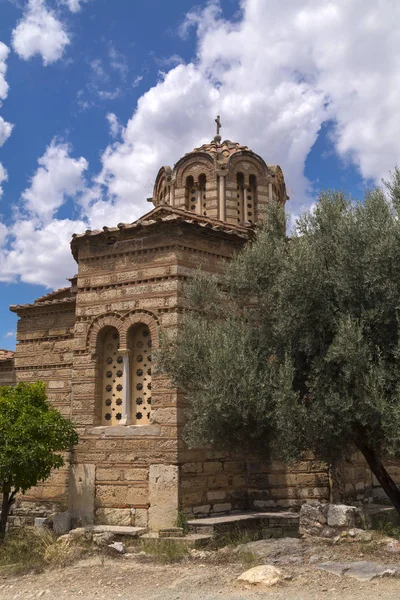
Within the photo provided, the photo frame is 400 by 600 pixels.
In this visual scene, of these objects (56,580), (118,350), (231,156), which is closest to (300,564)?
(56,580)

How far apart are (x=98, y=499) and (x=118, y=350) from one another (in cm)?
274

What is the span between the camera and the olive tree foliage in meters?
7.52

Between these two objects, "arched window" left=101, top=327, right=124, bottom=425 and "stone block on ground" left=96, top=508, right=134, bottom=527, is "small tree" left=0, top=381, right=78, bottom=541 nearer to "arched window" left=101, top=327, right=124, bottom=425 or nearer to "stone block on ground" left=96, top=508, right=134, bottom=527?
"arched window" left=101, top=327, right=124, bottom=425

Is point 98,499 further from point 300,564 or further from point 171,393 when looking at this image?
point 300,564

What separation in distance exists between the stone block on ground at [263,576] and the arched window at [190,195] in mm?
10890

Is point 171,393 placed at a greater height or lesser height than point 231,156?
lesser

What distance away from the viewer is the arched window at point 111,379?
416 inches

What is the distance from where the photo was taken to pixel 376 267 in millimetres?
7758

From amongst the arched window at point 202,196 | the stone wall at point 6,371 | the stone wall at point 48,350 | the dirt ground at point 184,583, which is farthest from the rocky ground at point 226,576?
the arched window at point 202,196

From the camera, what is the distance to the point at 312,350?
26.3ft

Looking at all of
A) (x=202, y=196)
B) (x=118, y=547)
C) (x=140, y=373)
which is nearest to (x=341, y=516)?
(x=118, y=547)

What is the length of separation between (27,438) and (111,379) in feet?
7.19

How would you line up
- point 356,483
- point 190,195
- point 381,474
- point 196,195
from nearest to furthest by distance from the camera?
1. point 381,474
2. point 356,483
3. point 196,195
4. point 190,195

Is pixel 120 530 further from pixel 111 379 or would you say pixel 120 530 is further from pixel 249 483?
pixel 111 379
